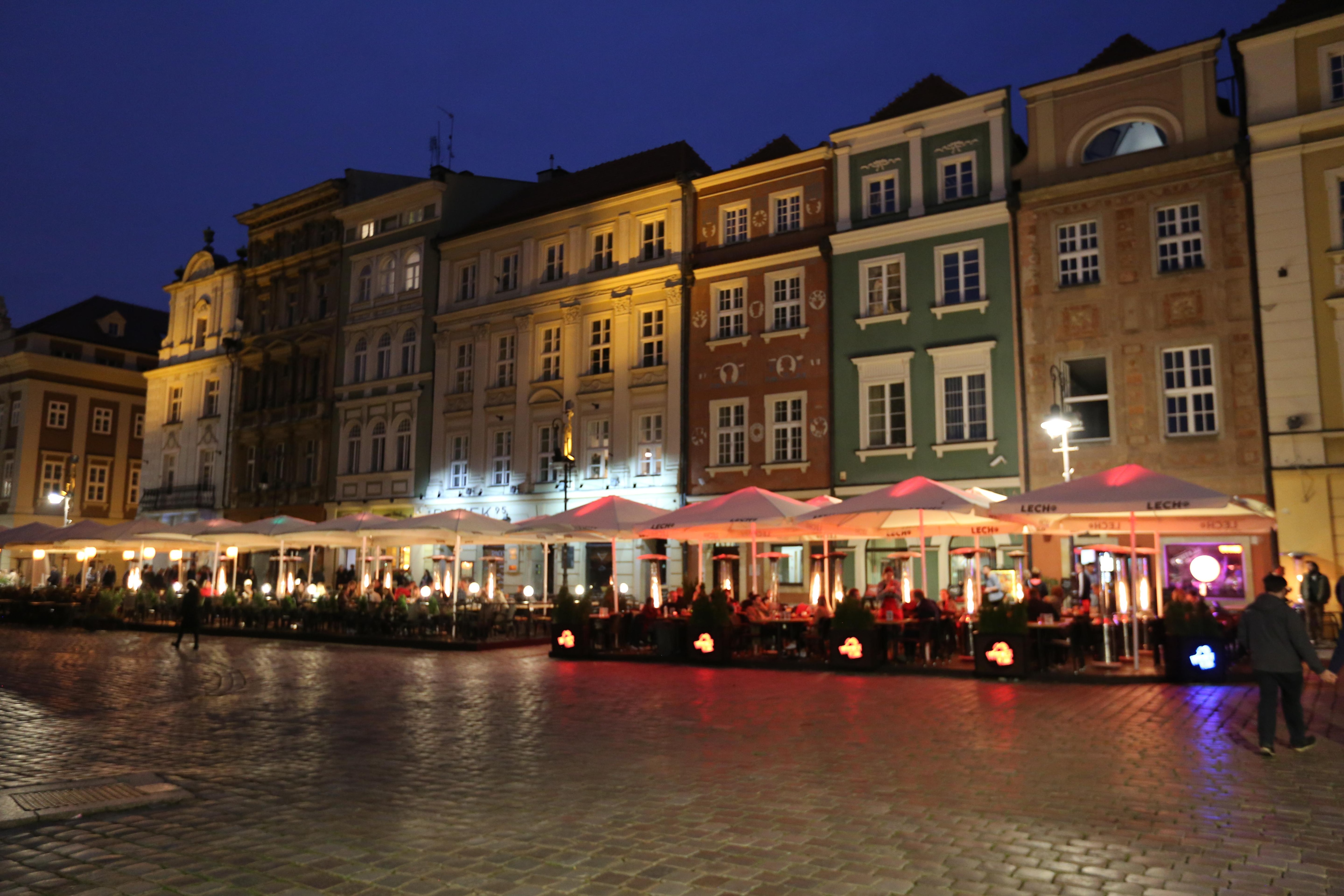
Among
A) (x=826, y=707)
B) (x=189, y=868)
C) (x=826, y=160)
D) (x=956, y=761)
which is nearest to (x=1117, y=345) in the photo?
(x=826, y=160)

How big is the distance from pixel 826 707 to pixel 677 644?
23.9ft

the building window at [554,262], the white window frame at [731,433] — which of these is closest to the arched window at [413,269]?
the building window at [554,262]

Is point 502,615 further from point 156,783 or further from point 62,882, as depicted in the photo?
point 62,882

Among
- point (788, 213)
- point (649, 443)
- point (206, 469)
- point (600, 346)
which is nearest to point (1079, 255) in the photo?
point (788, 213)

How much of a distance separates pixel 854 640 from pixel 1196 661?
527 cm

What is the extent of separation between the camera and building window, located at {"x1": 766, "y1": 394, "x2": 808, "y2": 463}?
Result: 29000 mm

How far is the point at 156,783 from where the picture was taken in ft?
25.8

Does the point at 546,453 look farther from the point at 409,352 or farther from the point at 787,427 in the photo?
the point at 787,427

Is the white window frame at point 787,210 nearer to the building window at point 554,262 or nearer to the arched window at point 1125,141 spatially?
the arched window at point 1125,141

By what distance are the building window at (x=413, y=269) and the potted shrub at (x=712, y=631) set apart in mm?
24332

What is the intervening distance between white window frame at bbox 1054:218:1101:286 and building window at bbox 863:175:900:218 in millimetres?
4708

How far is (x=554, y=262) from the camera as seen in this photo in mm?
35844

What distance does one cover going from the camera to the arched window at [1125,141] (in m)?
24.6

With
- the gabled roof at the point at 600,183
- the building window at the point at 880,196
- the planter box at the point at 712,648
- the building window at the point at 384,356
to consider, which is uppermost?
the gabled roof at the point at 600,183
